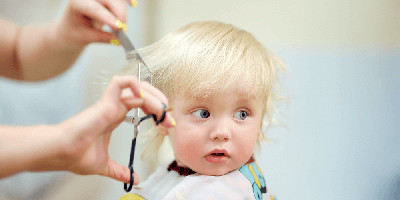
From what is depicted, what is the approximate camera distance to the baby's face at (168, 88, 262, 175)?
0.62m

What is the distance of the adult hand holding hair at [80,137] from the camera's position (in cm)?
36

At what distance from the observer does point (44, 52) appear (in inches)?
22.0

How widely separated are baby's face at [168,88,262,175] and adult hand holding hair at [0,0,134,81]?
16cm

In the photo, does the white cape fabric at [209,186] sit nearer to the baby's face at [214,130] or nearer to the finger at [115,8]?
the baby's face at [214,130]

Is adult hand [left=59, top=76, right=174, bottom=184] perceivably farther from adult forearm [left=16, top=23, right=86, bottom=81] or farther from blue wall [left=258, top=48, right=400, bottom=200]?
blue wall [left=258, top=48, right=400, bottom=200]

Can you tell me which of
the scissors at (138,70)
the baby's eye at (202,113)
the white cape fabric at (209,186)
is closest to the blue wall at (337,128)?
the white cape fabric at (209,186)

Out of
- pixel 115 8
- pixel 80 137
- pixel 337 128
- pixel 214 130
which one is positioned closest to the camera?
pixel 80 137

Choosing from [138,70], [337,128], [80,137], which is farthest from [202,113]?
[337,128]

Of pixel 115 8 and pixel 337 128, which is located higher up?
pixel 115 8

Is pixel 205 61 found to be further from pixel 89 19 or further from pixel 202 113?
pixel 89 19

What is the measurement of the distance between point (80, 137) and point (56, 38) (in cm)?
21

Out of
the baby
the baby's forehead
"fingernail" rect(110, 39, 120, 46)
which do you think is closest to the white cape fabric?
the baby

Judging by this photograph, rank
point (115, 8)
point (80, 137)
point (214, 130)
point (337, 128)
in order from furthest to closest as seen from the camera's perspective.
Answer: point (337, 128)
point (214, 130)
point (115, 8)
point (80, 137)

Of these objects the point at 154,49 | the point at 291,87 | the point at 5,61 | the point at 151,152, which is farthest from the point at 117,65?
the point at 291,87
